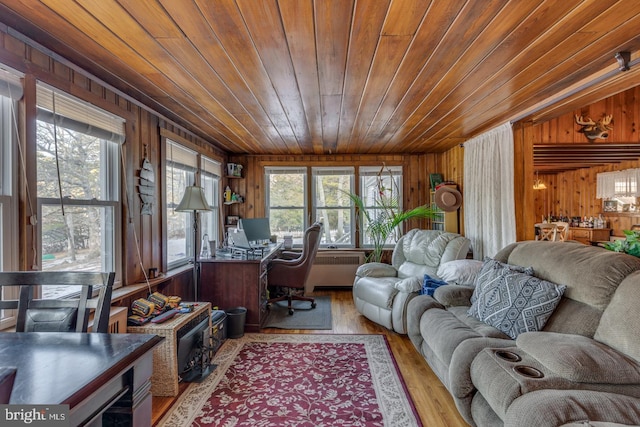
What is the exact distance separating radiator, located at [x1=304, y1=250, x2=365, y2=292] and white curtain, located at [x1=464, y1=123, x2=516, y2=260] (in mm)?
1737

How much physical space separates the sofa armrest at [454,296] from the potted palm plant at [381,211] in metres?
2.02

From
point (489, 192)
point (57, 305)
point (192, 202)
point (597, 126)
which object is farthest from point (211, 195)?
point (597, 126)

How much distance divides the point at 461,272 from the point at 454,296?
0.40 metres

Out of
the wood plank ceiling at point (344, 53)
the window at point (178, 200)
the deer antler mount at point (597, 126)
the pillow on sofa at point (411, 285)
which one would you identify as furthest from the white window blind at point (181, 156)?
the deer antler mount at point (597, 126)

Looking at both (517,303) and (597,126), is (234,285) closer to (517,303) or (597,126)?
(517,303)

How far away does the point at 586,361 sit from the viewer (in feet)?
4.38

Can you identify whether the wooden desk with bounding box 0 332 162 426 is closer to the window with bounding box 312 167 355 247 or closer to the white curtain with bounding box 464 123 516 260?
the white curtain with bounding box 464 123 516 260

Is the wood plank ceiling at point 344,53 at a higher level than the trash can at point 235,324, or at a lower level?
higher

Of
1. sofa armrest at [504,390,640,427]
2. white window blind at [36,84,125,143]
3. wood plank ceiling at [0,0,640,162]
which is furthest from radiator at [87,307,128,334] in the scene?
sofa armrest at [504,390,640,427]

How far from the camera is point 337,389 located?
219 cm

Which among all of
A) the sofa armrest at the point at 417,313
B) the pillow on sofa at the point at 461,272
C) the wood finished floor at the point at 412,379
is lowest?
the wood finished floor at the point at 412,379

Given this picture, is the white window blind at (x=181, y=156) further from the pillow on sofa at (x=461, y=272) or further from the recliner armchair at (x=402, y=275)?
the pillow on sofa at (x=461, y=272)

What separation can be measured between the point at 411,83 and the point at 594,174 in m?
7.22

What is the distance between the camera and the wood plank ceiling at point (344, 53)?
1422 mm
